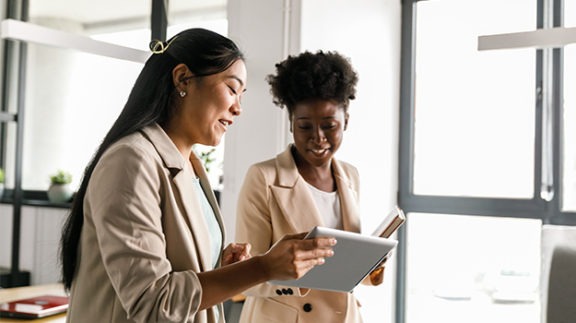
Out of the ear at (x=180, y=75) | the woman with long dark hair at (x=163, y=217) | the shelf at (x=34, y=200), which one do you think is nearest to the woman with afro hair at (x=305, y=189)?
the woman with long dark hair at (x=163, y=217)

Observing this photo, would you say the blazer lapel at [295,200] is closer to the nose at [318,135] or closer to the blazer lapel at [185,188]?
the nose at [318,135]

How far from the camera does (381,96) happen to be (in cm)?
359

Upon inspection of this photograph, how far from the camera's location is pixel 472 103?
11.8ft

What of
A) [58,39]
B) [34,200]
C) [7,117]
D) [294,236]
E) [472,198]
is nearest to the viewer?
[294,236]

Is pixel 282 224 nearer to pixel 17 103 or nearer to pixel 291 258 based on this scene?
pixel 291 258

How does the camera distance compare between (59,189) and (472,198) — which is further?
(59,189)

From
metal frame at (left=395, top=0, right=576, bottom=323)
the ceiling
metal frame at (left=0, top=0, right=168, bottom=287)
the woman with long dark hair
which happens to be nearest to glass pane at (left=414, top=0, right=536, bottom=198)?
metal frame at (left=395, top=0, right=576, bottom=323)

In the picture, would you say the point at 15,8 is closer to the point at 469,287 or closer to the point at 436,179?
the point at 436,179

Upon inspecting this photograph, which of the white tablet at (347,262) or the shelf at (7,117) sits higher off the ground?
the shelf at (7,117)

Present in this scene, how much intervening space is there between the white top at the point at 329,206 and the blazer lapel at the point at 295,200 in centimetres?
5

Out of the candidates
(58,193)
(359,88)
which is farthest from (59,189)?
(359,88)

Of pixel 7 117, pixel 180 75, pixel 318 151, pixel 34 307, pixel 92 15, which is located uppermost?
pixel 92 15

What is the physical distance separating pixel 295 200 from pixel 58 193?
266cm

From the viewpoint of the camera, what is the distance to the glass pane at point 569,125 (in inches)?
127
